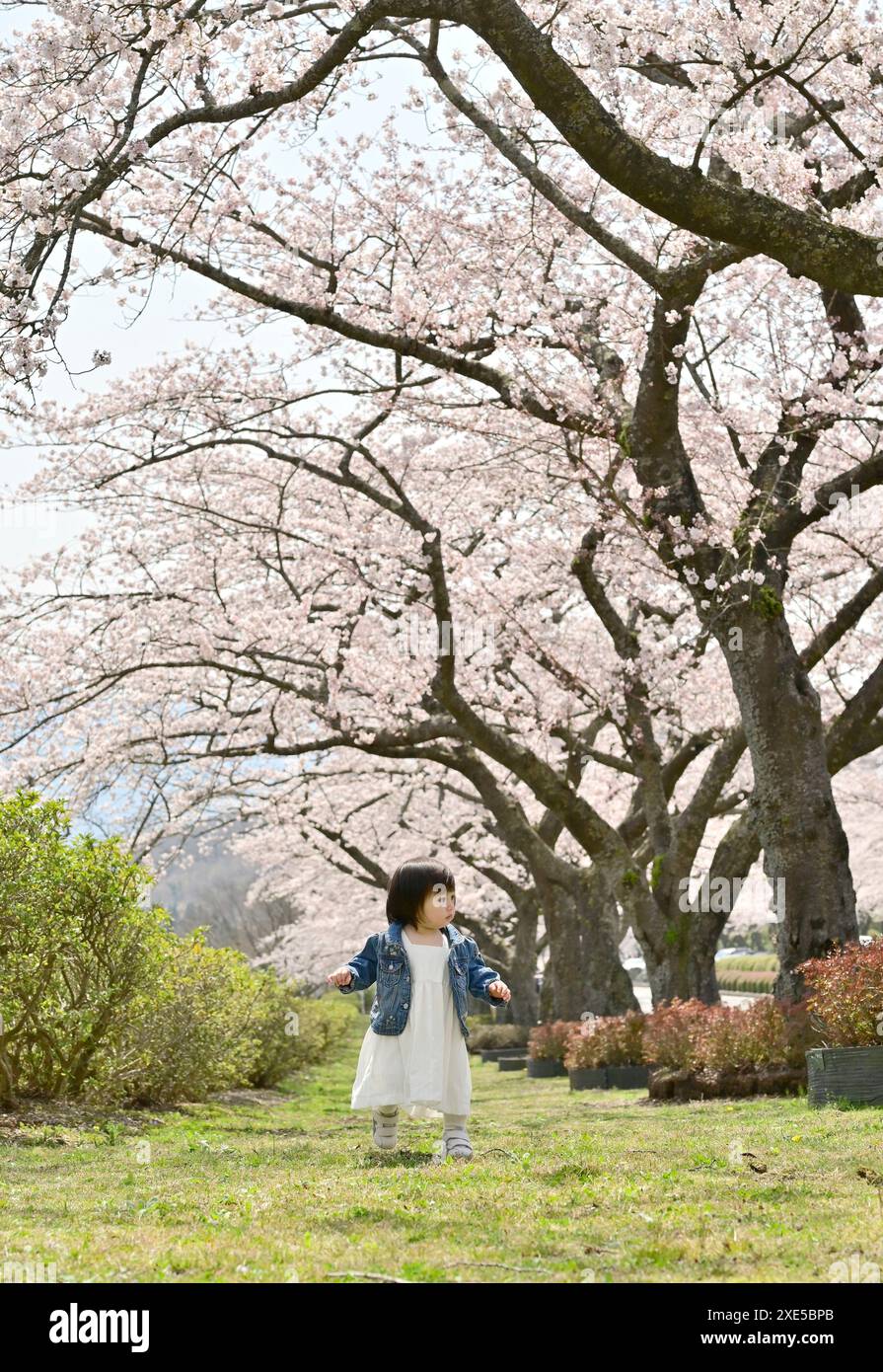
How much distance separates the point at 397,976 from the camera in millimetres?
6043

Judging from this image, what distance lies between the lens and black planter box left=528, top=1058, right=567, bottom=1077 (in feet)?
57.4

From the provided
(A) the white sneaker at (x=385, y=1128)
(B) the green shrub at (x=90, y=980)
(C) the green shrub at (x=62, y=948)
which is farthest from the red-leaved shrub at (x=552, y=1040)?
(A) the white sneaker at (x=385, y=1128)

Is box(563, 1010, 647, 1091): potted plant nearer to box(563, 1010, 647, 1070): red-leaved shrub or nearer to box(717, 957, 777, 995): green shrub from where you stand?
box(563, 1010, 647, 1070): red-leaved shrub

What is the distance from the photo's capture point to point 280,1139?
8.61 metres

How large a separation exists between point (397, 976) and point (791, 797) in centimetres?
494

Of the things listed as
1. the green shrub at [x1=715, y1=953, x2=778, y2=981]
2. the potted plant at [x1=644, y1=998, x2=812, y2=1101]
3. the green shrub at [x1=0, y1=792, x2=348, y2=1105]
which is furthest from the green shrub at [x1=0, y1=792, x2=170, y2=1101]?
the green shrub at [x1=715, y1=953, x2=778, y2=981]

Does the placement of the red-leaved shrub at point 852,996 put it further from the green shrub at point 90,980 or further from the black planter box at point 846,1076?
the green shrub at point 90,980

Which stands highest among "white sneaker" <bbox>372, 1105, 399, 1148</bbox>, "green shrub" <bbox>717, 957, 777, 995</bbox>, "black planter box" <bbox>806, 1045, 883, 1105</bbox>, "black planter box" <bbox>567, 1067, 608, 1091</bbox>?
"green shrub" <bbox>717, 957, 777, 995</bbox>

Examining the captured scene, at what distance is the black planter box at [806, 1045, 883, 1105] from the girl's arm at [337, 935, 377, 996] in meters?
3.54

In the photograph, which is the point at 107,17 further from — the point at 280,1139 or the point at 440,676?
the point at 440,676

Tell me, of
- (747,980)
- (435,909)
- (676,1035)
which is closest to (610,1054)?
(676,1035)

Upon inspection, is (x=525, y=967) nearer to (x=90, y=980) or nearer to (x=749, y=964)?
(x=90, y=980)
